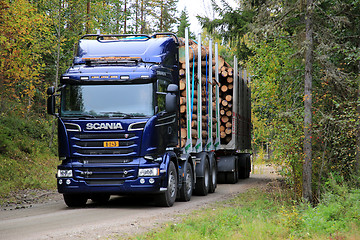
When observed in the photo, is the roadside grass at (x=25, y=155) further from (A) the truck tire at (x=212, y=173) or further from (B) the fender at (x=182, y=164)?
(A) the truck tire at (x=212, y=173)

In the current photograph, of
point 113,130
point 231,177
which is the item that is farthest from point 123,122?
point 231,177

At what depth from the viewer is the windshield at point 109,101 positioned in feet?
36.1

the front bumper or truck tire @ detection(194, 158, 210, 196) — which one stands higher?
the front bumper

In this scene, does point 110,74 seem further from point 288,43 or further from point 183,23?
point 183,23

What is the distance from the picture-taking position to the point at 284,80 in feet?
49.9

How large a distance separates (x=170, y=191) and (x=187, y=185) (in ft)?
5.44

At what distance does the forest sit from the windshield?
165 inches

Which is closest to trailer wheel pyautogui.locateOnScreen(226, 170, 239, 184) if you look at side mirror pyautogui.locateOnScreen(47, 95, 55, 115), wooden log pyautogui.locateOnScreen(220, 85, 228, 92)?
wooden log pyautogui.locateOnScreen(220, 85, 228, 92)

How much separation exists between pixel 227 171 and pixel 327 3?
8068 millimetres

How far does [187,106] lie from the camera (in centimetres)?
1342

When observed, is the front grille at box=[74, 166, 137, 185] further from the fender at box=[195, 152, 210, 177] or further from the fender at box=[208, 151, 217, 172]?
the fender at box=[208, 151, 217, 172]

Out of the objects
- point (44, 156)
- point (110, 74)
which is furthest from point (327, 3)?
point (44, 156)

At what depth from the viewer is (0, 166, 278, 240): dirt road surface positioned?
789 cm

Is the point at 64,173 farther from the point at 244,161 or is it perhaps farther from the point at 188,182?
the point at 244,161
